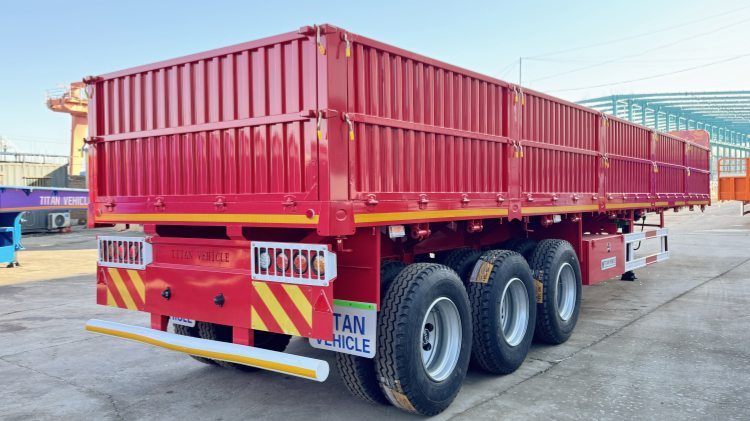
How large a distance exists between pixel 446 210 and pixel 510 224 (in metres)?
1.96

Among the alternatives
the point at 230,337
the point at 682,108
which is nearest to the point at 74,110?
the point at 230,337

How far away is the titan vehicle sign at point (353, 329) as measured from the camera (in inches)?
157

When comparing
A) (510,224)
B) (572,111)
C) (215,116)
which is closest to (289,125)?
(215,116)

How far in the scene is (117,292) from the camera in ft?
16.7

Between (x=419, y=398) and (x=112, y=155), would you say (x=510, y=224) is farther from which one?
(x=112, y=155)

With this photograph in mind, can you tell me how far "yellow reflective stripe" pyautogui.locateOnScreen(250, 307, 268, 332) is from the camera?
4129 mm

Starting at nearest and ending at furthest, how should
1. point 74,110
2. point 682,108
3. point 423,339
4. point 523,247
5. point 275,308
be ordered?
point 275,308 < point 423,339 < point 523,247 < point 74,110 < point 682,108

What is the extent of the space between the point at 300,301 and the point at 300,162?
0.93 metres

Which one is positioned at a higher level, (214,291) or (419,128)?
(419,128)

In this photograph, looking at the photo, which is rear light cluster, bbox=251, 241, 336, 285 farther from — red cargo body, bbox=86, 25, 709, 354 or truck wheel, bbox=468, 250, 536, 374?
truck wheel, bbox=468, 250, 536, 374

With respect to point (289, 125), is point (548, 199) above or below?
below

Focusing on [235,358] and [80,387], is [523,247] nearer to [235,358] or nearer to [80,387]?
[235,358]

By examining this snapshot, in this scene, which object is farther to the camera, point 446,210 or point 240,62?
point 446,210

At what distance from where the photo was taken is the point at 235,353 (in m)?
4.07
